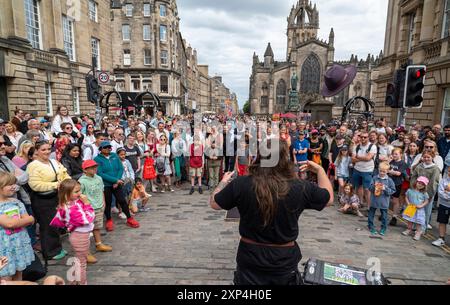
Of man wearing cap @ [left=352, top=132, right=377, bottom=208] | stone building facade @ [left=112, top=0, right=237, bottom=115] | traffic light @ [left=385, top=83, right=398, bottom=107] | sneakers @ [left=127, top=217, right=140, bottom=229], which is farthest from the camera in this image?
stone building facade @ [left=112, top=0, right=237, bottom=115]

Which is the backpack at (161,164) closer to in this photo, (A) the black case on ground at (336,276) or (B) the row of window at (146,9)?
(A) the black case on ground at (336,276)

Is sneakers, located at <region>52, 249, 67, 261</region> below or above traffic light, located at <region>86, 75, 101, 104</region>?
below

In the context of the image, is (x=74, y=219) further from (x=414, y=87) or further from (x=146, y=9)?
(x=146, y=9)

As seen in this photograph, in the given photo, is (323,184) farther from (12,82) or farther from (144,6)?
(144,6)

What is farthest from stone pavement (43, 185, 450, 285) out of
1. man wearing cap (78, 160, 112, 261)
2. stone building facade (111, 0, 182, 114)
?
stone building facade (111, 0, 182, 114)

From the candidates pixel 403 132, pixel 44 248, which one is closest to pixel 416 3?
pixel 403 132

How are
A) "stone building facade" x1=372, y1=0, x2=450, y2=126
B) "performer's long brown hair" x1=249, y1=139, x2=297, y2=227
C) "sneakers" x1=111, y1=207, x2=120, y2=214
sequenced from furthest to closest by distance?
"stone building facade" x1=372, y1=0, x2=450, y2=126 → "sneakers" x1=111, y1=207, x2=120, y2=214 → "performer's long brown hair" x1=249, y1=139, x2=297, y2=227

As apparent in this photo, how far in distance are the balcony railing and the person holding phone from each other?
17.9 metres

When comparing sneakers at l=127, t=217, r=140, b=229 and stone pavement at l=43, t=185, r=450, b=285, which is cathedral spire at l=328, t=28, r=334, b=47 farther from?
sneakers at l=127, t=217, r=140, b=229

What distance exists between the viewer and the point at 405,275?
13.7 feet

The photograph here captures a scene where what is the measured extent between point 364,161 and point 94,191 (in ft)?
21.1

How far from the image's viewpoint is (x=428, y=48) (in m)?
13.3

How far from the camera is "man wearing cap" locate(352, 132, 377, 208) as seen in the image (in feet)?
22.4

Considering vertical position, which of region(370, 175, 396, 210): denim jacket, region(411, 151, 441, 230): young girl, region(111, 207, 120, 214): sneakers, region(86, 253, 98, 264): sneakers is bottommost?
region(111, 207, 120, 214): sneakers
